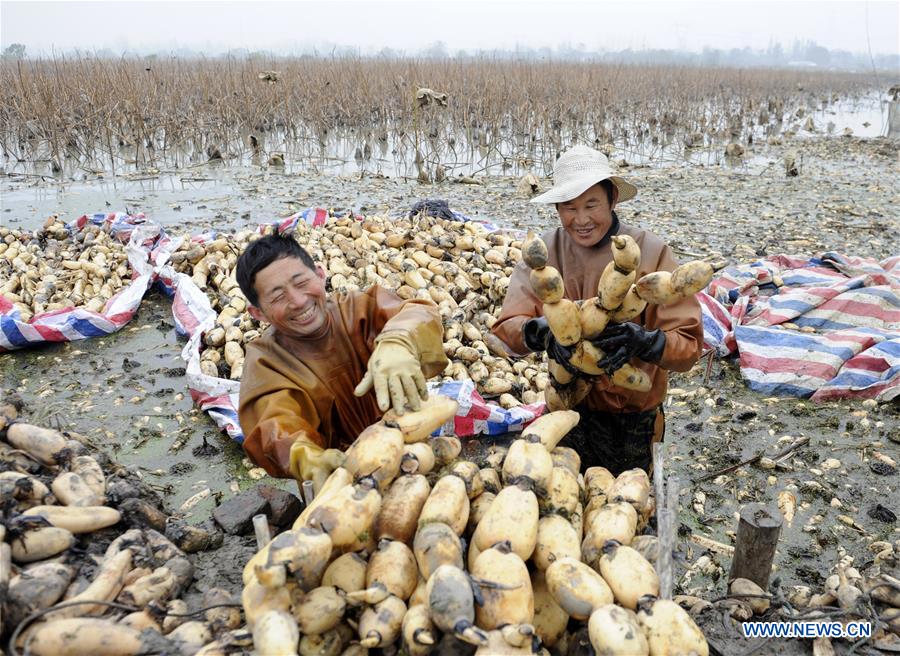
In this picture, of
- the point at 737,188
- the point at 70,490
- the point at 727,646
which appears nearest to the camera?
the point at 727,646

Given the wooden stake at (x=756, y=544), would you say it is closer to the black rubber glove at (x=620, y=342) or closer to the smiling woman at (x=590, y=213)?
the black rubber glove at (x=620, y=342)

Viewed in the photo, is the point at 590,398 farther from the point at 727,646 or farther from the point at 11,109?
the point at 11,109

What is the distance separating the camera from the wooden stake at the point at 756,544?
1.98m

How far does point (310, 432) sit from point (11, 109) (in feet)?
42.7

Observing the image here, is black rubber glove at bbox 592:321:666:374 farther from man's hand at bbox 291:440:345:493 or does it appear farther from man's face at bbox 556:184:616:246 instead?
man's hand at bbox 291:440:345:493

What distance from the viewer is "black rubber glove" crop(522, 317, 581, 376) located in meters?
2.13

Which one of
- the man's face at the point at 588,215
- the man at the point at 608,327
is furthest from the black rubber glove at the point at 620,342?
the man's face at the point at 588,215

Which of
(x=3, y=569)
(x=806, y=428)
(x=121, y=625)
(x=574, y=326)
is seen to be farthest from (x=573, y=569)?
(x=806, y=428)

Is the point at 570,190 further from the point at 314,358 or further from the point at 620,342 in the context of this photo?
the point at 314,358

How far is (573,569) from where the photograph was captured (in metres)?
1.33

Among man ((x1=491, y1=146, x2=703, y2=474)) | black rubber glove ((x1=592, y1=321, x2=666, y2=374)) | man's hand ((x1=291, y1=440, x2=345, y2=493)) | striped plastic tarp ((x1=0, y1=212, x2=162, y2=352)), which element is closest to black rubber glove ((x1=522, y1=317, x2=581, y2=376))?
man ((x1=491, y1=146, x2=703, y2=474))

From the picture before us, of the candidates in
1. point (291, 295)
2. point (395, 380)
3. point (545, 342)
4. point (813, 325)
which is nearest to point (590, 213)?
point (545, 342)

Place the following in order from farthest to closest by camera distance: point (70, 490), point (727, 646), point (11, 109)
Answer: point (11, 109), point (70, 490), point (727, 646)

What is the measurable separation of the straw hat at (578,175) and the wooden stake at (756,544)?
1.29 metres
